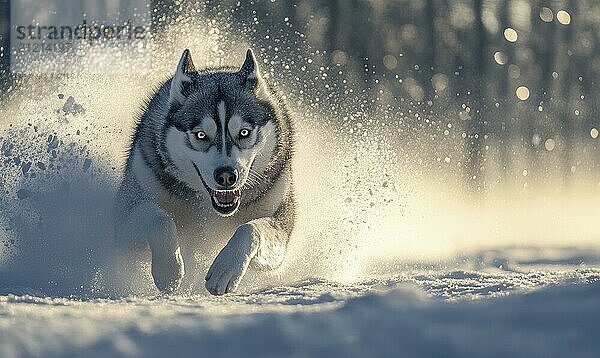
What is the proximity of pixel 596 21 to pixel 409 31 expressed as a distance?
1.73m

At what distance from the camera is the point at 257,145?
10.2 ft

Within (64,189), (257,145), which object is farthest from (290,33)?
(257,145)

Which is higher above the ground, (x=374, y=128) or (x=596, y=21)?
(x=596, y=21)

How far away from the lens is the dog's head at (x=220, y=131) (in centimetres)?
295

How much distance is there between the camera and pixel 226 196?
119 inches

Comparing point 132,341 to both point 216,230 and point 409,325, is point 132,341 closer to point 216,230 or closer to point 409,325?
point 409,325

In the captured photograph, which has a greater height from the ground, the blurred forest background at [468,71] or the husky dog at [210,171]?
the blurred forest background at [468,71]

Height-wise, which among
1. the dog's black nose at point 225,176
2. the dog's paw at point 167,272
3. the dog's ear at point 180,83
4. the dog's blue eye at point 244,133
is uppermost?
the dog's ear at point 180,83

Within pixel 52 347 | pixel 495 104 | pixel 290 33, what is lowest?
pixel 52 347

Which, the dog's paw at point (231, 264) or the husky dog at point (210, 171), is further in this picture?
the husky dog at point (210, 171)

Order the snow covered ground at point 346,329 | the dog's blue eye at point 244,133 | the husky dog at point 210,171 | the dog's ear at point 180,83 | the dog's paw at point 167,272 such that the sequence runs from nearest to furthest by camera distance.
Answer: the snow covered ground at point 346,329, the dog's paw at point 167,272, the husky dog at point 210,171, the dog's blue eye at point 244,133, the dog's ear at point 180,83

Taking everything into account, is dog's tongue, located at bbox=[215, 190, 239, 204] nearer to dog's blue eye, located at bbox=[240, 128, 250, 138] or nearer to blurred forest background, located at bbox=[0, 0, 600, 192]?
dog's blue eye, located at bbox=[240, 128, 250, 138]
